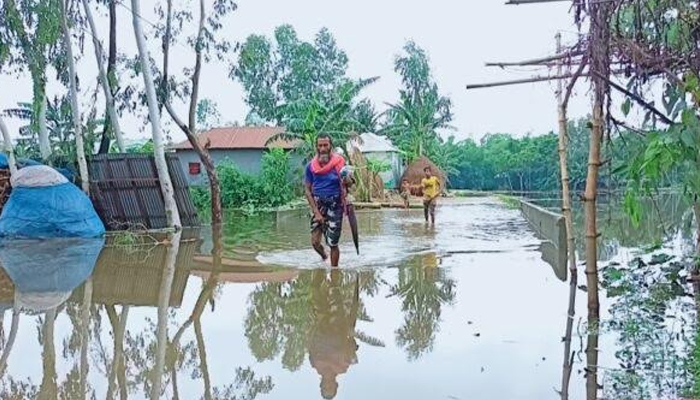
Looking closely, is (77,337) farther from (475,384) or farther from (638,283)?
(638,283)

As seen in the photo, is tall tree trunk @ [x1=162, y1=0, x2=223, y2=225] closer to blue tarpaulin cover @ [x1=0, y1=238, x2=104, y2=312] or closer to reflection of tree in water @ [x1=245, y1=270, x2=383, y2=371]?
blue tarpaulin cover @ [x1=0, y1=238, x2=104, y2=312]

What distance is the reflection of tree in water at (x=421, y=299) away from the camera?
568cm

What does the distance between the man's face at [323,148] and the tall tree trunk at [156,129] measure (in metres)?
7.67

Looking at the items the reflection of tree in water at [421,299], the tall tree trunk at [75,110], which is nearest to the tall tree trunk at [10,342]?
the reflection of tree in water at [421,299]

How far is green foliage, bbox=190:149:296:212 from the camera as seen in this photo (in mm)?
29188

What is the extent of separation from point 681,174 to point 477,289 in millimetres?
2864

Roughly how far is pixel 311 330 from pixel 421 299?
1.71m

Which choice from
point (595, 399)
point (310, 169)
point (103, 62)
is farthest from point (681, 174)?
point (103, 62)

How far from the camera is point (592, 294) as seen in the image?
567 cm

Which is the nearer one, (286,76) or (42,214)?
(42,214)

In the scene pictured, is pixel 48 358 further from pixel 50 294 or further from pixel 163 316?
pixel 50 294

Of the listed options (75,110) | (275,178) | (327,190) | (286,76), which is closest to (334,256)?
(327,190)

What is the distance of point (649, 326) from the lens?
5641 mm

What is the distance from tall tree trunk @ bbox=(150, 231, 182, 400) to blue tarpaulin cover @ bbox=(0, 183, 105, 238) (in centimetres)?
262
